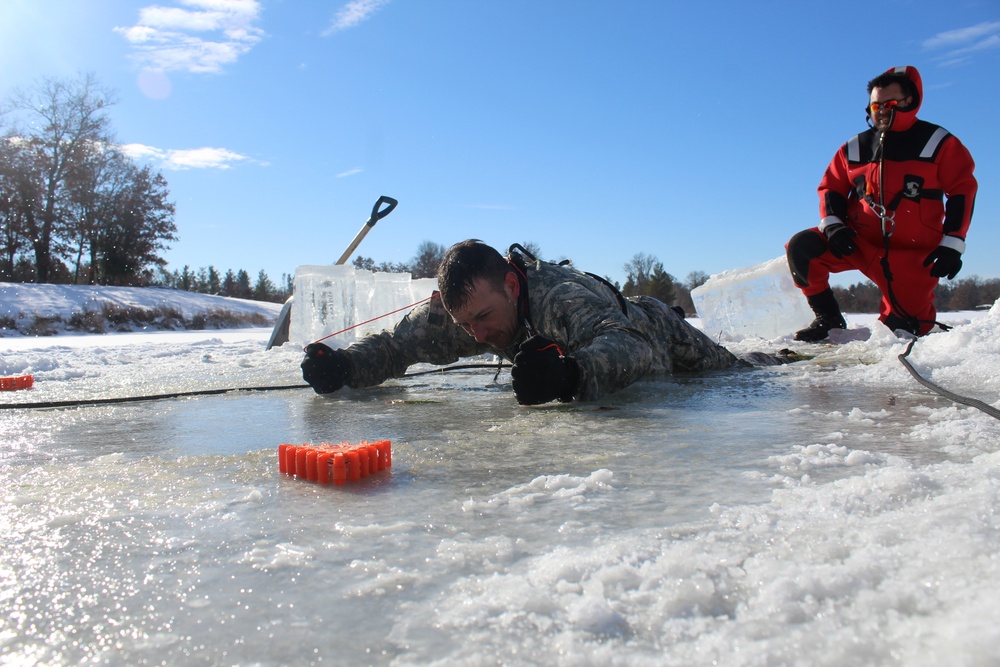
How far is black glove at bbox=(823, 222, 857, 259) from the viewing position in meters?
5.00

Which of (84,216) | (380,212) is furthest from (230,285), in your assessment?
(380,212)

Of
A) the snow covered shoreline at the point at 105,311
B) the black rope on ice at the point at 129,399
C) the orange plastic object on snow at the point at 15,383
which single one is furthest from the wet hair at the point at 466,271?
the snow covered shoreline at the point at 105,311

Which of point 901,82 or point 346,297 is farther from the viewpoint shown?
point 346,297

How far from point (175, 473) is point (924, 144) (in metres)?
5.08

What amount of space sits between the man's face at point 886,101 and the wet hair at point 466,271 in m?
3.37

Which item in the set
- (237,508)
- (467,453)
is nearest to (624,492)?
(467,453)

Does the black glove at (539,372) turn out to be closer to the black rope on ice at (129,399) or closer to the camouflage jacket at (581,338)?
the camouflage jacket at (581,338)

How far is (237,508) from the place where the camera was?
1330 mm

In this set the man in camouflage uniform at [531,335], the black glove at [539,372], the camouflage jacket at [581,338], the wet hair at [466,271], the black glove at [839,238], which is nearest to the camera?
the black glove at [539,372]

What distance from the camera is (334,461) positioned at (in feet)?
4.99

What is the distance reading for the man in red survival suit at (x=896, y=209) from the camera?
4.66 metres

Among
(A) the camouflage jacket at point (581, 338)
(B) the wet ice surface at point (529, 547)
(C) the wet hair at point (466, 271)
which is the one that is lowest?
(B) the wet ice surface at point (529, 547)

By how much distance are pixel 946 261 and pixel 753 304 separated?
241 cm

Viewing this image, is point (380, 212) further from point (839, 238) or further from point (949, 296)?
point (949, 296)
